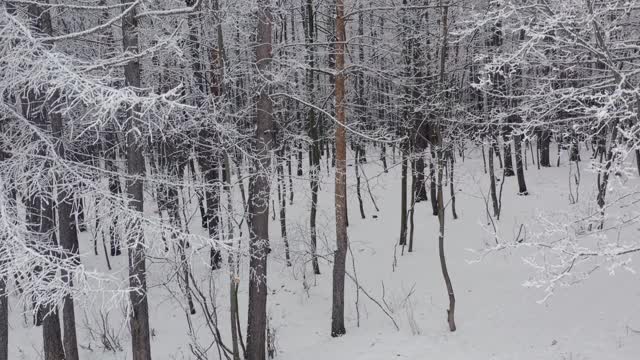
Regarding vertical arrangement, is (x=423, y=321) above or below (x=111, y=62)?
below

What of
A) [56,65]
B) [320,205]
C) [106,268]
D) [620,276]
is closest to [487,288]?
[620,276]

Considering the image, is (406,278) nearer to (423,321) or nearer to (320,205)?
(423,321)

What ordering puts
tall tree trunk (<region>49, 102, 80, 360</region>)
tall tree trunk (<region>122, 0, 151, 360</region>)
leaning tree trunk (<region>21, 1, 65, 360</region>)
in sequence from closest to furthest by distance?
leaning tree trunk (<region>21, 1, 65, 360</region>)
tall tree trunk (<region>122, 0, 151, 360</region>)
tall tree trunk (<region>49, 102, 80, 360</region>)

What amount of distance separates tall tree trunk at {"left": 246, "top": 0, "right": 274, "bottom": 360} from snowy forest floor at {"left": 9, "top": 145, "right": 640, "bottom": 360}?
41.7 inches

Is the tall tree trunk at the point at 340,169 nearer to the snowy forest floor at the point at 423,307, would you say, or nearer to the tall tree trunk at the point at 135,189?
the snowy forest floor at the point at 423,307

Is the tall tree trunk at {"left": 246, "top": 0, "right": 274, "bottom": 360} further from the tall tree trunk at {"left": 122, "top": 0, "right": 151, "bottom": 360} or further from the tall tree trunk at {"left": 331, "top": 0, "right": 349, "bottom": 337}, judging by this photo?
the tall tree trunk at {"left": 122, "top": 0, "right": 151, "bottom": 360}

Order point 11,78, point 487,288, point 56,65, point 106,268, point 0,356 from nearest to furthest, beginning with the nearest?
point 56,65
point 11,78
point 0,356
point 487,288
point 106,268

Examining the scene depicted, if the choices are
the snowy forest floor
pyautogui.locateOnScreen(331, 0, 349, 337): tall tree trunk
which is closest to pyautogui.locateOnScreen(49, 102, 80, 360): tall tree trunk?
the snowy forest floor

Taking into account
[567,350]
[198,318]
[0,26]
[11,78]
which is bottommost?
[198,318]

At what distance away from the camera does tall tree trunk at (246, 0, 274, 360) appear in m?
8.34

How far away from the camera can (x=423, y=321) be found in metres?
10.2

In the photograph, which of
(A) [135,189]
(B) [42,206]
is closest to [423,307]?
→ (A) [135,189]

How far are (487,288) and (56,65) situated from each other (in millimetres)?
9765

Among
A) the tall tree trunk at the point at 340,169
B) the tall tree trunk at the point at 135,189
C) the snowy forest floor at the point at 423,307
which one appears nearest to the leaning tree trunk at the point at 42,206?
the tall tree trunk at the point at 135,189
